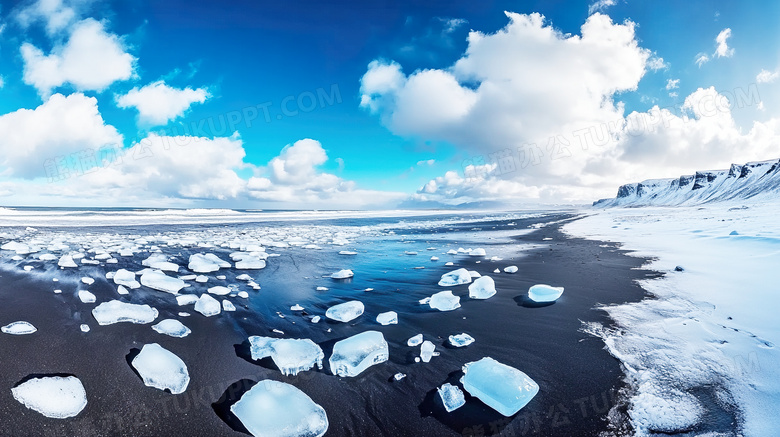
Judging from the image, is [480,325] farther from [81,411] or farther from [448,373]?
[81,411]

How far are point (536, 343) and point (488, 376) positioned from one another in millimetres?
1205

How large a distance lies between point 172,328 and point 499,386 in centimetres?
368

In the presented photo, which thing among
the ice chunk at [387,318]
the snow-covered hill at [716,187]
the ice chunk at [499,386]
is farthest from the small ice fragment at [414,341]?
the snow-covered hill at [716,187]

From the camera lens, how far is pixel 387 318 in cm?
418

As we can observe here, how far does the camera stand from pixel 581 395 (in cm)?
247

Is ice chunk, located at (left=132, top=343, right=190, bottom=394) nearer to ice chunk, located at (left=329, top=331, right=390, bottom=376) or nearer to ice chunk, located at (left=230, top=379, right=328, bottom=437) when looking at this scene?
ice chunk, located at (left=230, top=379, right=328, bottom=437)

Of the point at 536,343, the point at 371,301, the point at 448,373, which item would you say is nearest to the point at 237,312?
the point at 371,301

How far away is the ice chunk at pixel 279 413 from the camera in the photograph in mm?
2191

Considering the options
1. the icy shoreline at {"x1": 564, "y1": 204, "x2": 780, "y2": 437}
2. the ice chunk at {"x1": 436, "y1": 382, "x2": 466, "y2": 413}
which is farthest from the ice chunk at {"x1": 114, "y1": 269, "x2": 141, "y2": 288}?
the icy shoreline at {"x1": 564, "y1": 204, "x2": 780, "y2": 437}

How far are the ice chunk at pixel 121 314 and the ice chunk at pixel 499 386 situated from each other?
157 inches

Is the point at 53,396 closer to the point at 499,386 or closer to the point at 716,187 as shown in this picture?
the point at 499,386

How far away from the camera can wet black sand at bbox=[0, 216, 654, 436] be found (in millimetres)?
2229

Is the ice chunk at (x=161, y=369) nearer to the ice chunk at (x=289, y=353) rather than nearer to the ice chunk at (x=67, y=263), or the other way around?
the ice chunk at (x=289, y=353)

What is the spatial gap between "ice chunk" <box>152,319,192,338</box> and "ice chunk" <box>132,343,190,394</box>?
619 millimetres
